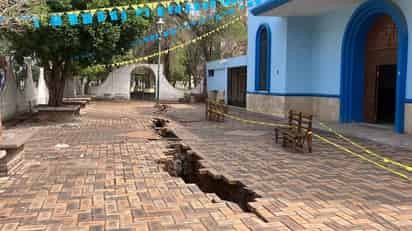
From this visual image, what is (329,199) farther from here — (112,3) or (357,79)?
(112,3)

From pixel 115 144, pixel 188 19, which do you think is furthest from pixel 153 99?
pixel 115 144

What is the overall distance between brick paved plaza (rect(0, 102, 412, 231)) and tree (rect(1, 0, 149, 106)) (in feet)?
13.3

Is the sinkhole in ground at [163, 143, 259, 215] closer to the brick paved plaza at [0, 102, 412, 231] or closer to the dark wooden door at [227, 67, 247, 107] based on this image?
the brick paved plaza at [0, 102, 412, 231]

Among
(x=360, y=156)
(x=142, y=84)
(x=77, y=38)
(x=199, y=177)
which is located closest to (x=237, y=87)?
(x=77, y=38)

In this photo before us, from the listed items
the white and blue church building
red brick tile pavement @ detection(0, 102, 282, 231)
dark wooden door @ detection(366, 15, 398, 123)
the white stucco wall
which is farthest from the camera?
the white stucco wall

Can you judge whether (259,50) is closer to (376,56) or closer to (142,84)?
(376,56)

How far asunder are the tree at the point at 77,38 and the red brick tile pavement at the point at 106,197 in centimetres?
456

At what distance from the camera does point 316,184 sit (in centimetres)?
537

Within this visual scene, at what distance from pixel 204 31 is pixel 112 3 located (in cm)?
1325

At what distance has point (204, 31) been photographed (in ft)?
82.9

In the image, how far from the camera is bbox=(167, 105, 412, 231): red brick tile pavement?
4.04m

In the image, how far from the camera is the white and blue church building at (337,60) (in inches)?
398

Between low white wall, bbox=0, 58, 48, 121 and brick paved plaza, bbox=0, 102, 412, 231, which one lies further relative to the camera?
low white wall, bbox=0, 58, 48, 121

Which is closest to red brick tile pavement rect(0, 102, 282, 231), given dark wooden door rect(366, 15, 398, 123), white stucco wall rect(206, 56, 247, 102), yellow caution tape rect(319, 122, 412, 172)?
yellow caution tape rect(319, 122, 412, 172)
